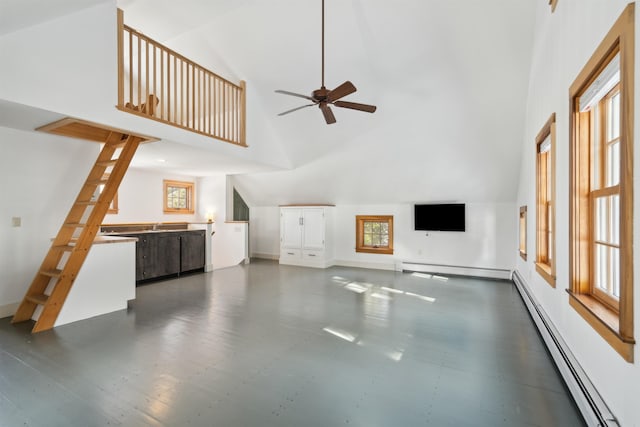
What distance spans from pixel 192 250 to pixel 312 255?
2737 millimetres

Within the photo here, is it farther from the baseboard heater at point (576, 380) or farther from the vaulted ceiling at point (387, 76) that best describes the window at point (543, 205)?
the vaulted ceiling at point (387, 76)

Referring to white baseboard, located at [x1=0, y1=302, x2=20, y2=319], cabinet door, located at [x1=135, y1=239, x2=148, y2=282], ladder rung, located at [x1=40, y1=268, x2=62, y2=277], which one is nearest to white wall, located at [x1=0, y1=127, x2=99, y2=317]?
white baseboard, located at [x1=0, y1=302, x2=20, y2=319]

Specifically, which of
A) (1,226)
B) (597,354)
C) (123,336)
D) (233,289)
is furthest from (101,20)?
(597,354)

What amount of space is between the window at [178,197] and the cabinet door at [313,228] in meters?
2.92

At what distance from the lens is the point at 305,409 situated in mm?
2084

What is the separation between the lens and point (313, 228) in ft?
25.1

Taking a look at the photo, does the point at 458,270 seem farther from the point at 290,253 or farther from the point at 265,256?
the point at 265,256

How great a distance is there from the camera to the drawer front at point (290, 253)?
7.85 meters

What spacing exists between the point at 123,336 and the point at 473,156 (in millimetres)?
5677

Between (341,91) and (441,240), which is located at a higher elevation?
(341,91)

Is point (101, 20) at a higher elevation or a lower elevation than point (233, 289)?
higher

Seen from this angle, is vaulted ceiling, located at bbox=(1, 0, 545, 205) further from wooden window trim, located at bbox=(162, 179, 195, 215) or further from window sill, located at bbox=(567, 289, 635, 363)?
window sill, located at bbox=(567, 289, 635, 363)

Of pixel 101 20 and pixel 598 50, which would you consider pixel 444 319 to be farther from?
pixel 101 20

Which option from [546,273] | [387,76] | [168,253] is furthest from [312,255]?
[546,273]
